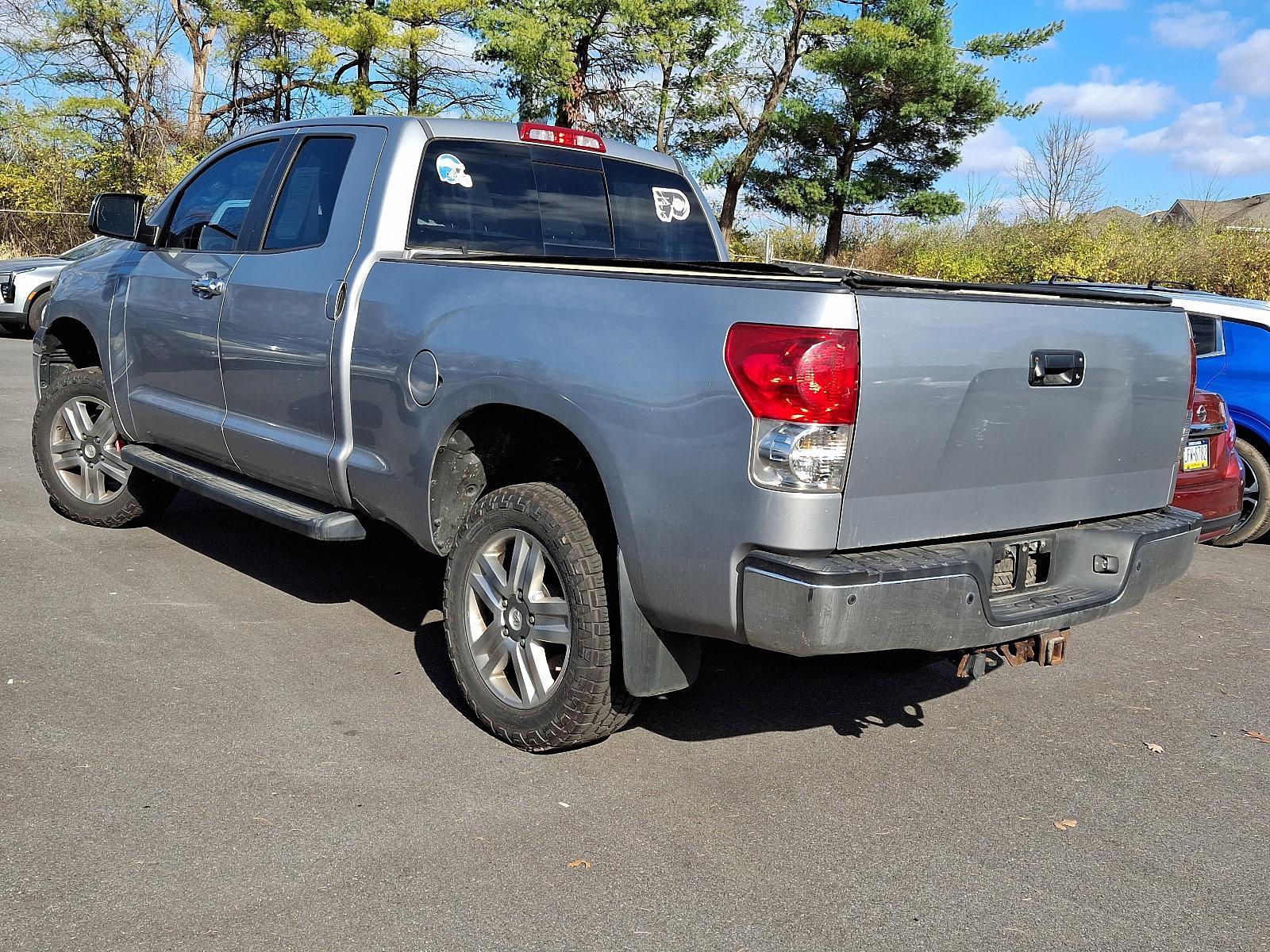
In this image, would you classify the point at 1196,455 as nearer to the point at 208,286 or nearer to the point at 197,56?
the point at 208,286

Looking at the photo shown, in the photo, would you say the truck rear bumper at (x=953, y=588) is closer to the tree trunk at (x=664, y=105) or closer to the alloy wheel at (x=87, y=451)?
the alloy wheel at (x=87, y=451)

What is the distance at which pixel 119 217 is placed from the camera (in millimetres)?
5730

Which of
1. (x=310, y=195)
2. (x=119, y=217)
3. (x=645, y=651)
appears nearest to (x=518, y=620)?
(x=645, y=651)

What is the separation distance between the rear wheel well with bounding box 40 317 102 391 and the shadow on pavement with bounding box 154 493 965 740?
3.53ft

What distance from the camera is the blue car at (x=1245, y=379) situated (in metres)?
7.48

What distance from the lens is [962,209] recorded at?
2911 cm

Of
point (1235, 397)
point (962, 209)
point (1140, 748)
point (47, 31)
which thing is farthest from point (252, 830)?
point (47, 31)

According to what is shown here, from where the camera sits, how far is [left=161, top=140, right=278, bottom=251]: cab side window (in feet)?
17.2

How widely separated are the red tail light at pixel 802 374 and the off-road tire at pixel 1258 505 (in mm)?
5422

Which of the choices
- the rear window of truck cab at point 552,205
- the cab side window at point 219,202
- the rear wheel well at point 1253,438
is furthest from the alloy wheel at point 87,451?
the rear wheel well at point 1253,438

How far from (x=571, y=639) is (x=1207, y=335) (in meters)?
5.83

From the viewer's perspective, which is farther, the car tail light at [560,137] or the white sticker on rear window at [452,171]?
the car tail light at [560,137]

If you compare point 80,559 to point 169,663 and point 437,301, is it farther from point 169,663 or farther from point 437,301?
point 437,301

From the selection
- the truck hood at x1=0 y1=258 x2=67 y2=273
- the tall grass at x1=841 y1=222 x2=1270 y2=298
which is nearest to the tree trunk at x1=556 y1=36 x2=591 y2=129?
the tall grass at x1=841 y1=222 x2=1270 y2=298
